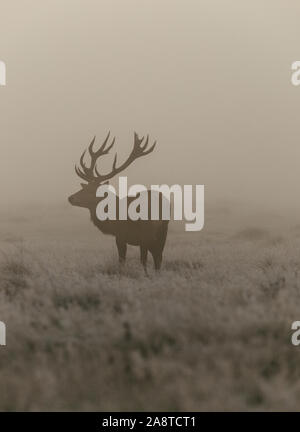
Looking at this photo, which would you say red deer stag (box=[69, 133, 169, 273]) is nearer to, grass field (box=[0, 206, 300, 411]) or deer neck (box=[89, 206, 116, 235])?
deer neck (box=[89, 206, 116, 235])

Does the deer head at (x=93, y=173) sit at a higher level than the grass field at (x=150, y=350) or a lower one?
higher

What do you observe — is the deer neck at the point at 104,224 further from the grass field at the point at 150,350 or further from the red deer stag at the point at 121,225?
the grass field at the point at 150,350

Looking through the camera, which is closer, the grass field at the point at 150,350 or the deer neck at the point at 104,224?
the grass field at the point at 150,350

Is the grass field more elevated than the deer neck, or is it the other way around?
the deer neck

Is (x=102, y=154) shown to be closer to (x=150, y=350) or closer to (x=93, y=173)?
(x=93, y=173)

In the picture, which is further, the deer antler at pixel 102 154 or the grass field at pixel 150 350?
the deer antler at pixel 102 154

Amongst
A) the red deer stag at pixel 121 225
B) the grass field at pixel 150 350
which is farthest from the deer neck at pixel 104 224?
the grass field at pixel 150 350

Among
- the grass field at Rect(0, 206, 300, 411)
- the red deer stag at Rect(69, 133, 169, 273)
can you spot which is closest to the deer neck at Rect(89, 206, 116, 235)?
the red deer stag at Rect(69, 133, 169, 273)

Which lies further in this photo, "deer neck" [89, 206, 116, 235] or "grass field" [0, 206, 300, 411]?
"deer neck" [89, 206, 116, 235]

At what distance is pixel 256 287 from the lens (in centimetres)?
627

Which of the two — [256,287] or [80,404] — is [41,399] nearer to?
[80,404]

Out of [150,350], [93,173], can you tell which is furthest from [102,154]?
[150,350]

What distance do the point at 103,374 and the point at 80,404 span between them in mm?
368

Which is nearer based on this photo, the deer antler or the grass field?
the grass field
